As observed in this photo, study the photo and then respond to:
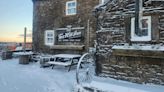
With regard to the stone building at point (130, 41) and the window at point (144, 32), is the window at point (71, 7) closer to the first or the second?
the stone building at point (130, 41)

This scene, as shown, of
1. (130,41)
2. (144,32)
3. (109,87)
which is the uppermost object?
(144,32)

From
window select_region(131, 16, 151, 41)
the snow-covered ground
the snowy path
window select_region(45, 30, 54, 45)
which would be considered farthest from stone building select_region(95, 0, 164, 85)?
window select_region(45, 30, 54, 45)

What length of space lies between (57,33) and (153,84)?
29.4ft

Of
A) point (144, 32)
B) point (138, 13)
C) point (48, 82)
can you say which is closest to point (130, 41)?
point (144, 32)

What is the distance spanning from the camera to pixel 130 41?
9516 millimetres

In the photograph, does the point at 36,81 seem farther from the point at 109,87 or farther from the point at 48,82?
the point at 109,87

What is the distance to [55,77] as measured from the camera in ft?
36.4

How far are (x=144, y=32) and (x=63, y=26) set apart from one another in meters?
7.69

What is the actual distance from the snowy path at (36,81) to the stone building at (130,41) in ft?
5.71

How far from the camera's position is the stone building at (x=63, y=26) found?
14703 millimetres

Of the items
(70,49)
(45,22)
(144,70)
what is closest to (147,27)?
(144,70)

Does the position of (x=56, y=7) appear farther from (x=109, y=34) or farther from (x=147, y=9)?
(x=147, y=9)

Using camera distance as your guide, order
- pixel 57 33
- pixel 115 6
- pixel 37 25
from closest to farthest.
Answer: pixel 115 6 → pixel 57 33 → pixel 37 25

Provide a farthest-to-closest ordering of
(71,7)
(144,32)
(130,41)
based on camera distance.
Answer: (71,7) → (130,41) → (144,32)
